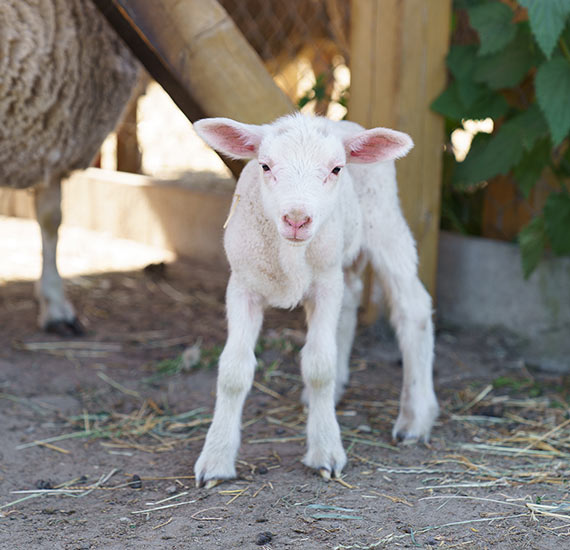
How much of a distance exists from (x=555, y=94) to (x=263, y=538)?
2153 millimetres

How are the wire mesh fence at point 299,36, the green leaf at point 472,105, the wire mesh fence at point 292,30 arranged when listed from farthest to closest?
the wire mesh fence at point 292,30, the wire mesh fence at point 299,36, the green leaf at point 472,105

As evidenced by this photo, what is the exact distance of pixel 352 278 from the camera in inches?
134

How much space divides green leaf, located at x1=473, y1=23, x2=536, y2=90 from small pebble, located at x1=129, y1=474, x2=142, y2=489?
231 cm

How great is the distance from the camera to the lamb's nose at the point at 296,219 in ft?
7.46

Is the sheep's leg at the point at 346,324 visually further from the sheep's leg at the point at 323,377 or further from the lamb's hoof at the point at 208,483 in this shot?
the lamb's hoof at the point at 208,483

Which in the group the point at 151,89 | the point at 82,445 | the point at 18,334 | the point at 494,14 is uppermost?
the point at 151,89

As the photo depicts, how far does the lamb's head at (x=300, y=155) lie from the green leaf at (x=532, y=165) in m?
1.41

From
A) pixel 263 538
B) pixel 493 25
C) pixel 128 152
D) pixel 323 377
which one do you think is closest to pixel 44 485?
pixel 263 538

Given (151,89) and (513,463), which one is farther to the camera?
(151,89)

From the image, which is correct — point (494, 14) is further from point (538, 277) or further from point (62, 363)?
point (62, 363)

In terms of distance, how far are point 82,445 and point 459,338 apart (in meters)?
2.04

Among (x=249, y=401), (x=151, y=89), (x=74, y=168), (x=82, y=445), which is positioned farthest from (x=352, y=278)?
(x=151, y=89)

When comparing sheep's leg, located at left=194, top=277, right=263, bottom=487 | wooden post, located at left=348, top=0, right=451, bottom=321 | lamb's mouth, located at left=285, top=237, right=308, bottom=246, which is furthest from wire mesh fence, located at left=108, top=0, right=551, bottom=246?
lamb's mouth, located at left=285, top=237, right=308, bottom=246

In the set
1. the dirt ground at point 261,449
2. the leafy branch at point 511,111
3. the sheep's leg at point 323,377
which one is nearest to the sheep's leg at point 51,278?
the dirt ground at point 261,449
